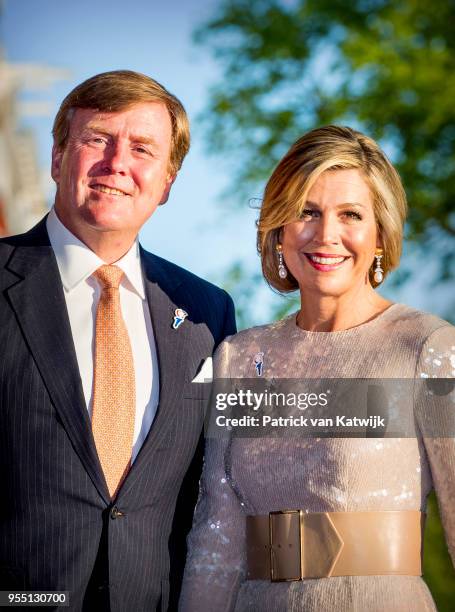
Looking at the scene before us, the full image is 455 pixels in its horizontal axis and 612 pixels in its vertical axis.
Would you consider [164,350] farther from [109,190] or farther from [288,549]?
[288,549]

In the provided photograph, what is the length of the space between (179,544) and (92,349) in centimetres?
75

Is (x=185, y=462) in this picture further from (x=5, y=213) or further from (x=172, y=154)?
(x=5, y=213)

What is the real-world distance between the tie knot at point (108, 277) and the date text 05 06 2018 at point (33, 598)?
105 cm

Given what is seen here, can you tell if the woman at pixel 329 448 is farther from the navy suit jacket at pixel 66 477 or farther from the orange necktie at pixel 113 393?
the orange necktie at pixel 113 393

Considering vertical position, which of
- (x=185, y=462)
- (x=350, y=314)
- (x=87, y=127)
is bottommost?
(x=185, y=462)

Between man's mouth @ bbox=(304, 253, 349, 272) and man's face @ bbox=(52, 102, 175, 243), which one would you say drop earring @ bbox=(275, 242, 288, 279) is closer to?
man's mouth @ bbox=(304, 253, 349, 272)

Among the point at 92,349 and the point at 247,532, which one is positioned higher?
the point at 92,349

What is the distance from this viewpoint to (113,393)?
133 inches

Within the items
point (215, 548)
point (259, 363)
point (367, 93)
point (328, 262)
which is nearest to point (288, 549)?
point (215, 548)

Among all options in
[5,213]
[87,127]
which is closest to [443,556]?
[5,213]

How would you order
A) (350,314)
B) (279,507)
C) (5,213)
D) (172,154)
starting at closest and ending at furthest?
(279,507)
(350,314)
(172,154)
(5,213)

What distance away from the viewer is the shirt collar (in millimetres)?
3529

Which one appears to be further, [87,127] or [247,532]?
[87,127]

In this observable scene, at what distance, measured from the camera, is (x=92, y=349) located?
3.43m
